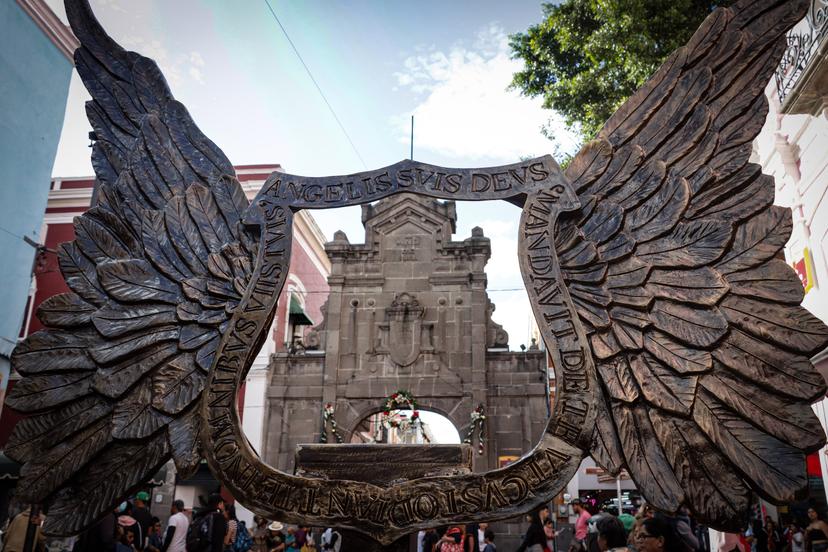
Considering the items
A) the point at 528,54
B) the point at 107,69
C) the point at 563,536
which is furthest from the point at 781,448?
the point at 528,54

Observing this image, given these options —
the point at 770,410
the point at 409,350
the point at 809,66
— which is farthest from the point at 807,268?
the point at 409,350

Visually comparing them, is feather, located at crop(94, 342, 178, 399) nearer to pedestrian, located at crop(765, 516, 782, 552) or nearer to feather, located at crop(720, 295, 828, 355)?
feather, located at crop(720, 295, 828, 355)

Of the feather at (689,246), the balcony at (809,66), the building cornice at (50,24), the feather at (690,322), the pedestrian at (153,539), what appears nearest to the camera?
the feather at (690,322)

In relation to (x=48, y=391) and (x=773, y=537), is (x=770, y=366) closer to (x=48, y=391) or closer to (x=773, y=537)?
(x=48, y=391)

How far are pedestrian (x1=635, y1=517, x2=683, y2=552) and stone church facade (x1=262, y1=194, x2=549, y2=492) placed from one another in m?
11.9

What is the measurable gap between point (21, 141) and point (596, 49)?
10.7m

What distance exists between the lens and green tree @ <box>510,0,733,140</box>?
10195 millimetres

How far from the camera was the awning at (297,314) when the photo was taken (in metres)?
19.8

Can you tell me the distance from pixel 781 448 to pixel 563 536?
8.60 m

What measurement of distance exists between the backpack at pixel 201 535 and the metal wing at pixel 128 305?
8.99ft

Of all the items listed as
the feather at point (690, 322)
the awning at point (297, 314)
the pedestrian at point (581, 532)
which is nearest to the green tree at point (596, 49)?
the pedestrian at point (581, 532)

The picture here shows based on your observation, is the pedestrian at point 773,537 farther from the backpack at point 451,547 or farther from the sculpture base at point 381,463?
the sculpture base at point 381,463

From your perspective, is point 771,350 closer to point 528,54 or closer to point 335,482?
point 335,482

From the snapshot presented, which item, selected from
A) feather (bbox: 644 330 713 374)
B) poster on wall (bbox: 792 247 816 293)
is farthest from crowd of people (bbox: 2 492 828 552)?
poster on wall (bbox: 792 247 816 293)
